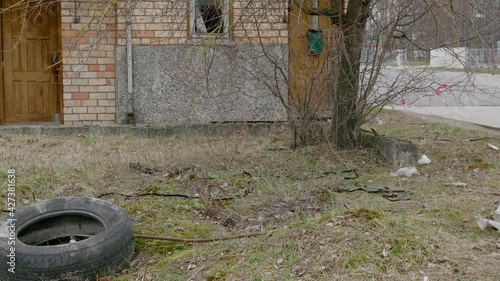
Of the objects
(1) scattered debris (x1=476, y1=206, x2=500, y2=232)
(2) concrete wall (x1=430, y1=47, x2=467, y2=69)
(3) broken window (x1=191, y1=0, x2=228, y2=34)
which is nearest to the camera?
(1) scattered debris (x1=476, y1=206, x2=500, y2=232)

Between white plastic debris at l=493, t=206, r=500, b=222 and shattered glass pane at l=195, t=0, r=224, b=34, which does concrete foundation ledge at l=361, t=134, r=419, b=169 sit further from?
shattered glass pane at l=195, t=0, r=224, b=34

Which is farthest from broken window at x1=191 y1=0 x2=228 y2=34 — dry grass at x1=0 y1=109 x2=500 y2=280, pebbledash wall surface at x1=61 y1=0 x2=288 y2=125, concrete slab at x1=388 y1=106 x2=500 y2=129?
concrete slab at x1=388 y1=106 x2=500 y2=129

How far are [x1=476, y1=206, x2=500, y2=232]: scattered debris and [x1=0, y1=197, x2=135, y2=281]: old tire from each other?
2867mm

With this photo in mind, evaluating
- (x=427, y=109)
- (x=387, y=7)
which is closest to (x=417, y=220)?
(x=387, y=7)

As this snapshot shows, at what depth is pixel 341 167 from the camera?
8.06 meters

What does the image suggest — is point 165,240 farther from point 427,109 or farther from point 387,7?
point 427,109

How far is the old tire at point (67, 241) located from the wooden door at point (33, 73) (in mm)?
7433

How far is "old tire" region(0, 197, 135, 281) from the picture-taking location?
4.58 m

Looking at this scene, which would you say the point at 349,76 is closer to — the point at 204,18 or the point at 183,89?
the point at 204,18

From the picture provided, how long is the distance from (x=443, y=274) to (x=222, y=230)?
2.00m

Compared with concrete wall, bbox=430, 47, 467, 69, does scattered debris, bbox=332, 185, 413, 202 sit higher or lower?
lower

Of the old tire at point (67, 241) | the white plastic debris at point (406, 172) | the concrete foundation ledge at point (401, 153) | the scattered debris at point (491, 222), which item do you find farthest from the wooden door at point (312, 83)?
the old tire at point (67, 241)

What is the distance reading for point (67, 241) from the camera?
539 centimetres

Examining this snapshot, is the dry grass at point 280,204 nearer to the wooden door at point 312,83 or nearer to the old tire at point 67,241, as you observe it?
the old tire at point 67,241
